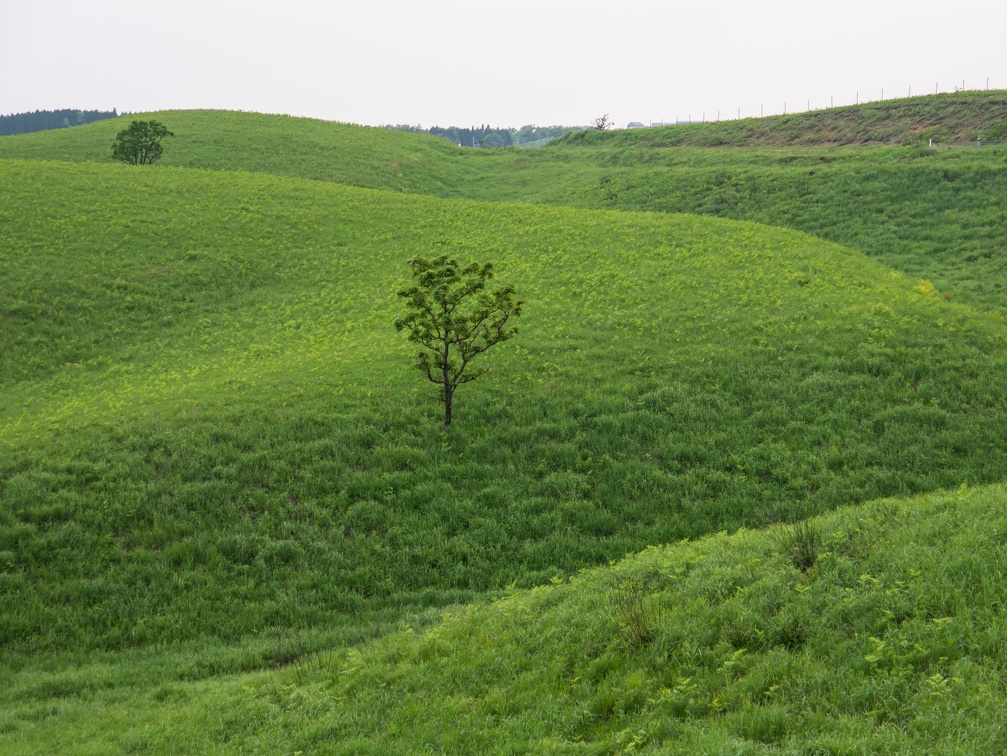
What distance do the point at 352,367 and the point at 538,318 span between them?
6924 mm

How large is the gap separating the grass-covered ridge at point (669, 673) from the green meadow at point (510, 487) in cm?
5

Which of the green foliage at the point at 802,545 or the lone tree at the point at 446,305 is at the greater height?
the lone tree at the point at 446,305

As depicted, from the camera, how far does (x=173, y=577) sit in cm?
1323

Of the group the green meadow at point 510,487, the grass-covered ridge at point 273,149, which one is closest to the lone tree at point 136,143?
the grass-covered ridge at point 273,149

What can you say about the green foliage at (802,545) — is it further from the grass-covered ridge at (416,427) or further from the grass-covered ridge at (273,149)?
the grass-covered ridge at (273,149)

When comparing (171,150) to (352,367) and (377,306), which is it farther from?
(352,367)

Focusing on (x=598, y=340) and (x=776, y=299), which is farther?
(x=776, y=299)

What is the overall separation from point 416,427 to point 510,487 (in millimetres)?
3257

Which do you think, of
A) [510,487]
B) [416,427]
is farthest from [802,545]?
[416,427]

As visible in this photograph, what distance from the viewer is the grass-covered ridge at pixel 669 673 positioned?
6.46 m

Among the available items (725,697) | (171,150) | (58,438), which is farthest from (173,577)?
(171,150)

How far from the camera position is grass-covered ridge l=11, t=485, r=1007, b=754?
6.46m

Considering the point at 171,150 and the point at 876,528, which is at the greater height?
the point at 171,150

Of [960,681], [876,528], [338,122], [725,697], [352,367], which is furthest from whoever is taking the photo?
[338,122]
